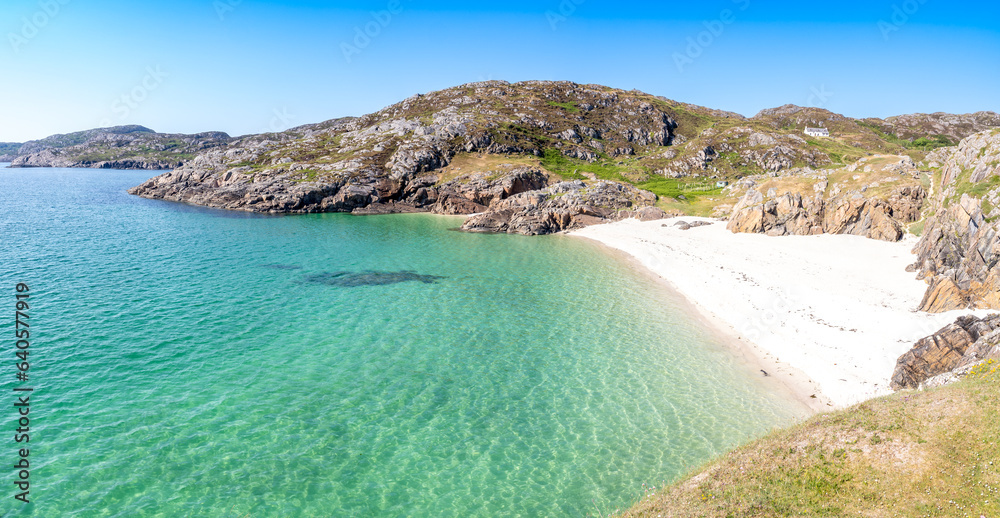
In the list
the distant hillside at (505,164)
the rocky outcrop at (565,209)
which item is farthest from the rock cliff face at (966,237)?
the rocky outcrop at (565,209)

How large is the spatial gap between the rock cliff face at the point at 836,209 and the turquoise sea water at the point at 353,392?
101 ft

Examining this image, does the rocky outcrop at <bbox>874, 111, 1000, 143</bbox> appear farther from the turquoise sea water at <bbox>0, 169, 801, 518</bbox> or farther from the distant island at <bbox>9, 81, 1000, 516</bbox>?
the turquoise sea water at <bbox>0, 169, 801, 518</bbox>

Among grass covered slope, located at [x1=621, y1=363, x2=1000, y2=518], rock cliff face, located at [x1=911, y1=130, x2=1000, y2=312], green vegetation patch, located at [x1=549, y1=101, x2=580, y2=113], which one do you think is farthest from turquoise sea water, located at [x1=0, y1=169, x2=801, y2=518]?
green vegetation patch, located at [x1=549, y1=101, x2=580, y2=113]

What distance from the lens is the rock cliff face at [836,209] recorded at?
55562 mm

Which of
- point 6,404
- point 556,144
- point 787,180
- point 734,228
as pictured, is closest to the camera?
point 6,404

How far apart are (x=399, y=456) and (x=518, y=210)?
72761mm

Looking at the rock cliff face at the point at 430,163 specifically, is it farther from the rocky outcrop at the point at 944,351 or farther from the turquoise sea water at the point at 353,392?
the rocky outcrop at the point at 944,351

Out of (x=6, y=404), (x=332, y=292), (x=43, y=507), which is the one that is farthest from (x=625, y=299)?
(x=6, y=404)

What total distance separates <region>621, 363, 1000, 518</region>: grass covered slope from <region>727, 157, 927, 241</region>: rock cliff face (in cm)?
5051

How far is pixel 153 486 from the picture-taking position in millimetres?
16297

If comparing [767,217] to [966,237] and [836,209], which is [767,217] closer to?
[836,209]

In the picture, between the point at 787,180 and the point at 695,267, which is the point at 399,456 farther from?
the point at 787,180

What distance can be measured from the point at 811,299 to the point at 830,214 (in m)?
32.8

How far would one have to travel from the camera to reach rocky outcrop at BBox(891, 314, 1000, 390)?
20906mm
